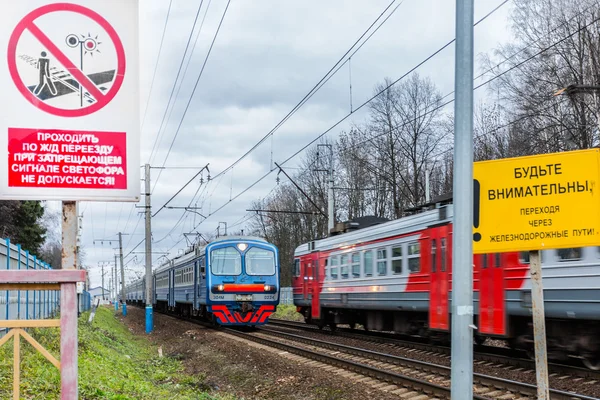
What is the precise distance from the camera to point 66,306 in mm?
3957

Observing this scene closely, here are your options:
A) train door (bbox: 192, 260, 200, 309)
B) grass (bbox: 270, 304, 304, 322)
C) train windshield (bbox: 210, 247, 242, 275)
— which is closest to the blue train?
train windshield (bbox: 210, 247, 242, 275)

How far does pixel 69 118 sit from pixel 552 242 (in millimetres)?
3668

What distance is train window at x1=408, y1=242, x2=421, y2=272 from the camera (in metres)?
16.8

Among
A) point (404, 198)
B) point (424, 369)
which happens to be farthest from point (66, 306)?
point (404, 198)

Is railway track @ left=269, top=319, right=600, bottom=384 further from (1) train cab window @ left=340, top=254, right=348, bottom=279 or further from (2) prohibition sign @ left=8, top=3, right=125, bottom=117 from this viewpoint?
(2) prohibition sign @ left=8, top=3, right=125, bottom=117

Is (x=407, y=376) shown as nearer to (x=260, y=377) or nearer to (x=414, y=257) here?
(x=260, y=377)

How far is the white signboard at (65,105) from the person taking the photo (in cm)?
400

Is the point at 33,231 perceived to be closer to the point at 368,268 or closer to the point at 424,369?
the point at 368,268

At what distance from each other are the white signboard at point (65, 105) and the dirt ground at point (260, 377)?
7.22m

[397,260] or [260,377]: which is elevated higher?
[397,260]

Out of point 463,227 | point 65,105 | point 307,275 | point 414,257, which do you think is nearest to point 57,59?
point 65,105

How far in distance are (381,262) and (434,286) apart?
11.1 ft

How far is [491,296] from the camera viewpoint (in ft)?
44.5

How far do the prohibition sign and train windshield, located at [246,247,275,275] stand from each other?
2157 cm
